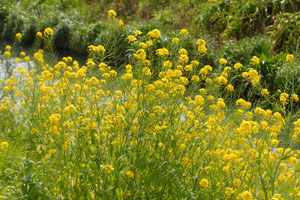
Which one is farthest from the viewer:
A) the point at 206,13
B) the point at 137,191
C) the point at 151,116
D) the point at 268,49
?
the point at 206,13

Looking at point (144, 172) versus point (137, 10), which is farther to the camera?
point (137, 10)

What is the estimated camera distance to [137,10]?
951cm

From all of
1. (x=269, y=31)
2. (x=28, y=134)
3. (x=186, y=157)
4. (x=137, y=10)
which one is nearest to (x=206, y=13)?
(x=269, y=31)

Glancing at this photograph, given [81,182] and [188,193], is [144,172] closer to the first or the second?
[188,193]

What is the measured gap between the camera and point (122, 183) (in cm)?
237

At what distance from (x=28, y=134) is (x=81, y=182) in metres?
1.65

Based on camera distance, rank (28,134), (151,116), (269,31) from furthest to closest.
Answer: (269,31) → (28,134) → (151,116)

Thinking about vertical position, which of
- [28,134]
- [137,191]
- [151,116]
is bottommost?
[28,134]

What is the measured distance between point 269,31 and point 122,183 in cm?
587

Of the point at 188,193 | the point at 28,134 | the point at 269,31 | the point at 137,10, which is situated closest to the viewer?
the point at 188,193

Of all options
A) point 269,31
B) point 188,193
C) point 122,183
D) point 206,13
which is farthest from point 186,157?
point 206,13

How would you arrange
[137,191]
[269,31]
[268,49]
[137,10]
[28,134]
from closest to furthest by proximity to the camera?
1. [137,191]
2. [28,134]
3. [268,49]
4. [269,31]
5. [137,10]

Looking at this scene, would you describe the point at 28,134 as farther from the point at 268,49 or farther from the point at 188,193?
the point at 268,49

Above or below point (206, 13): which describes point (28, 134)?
below
